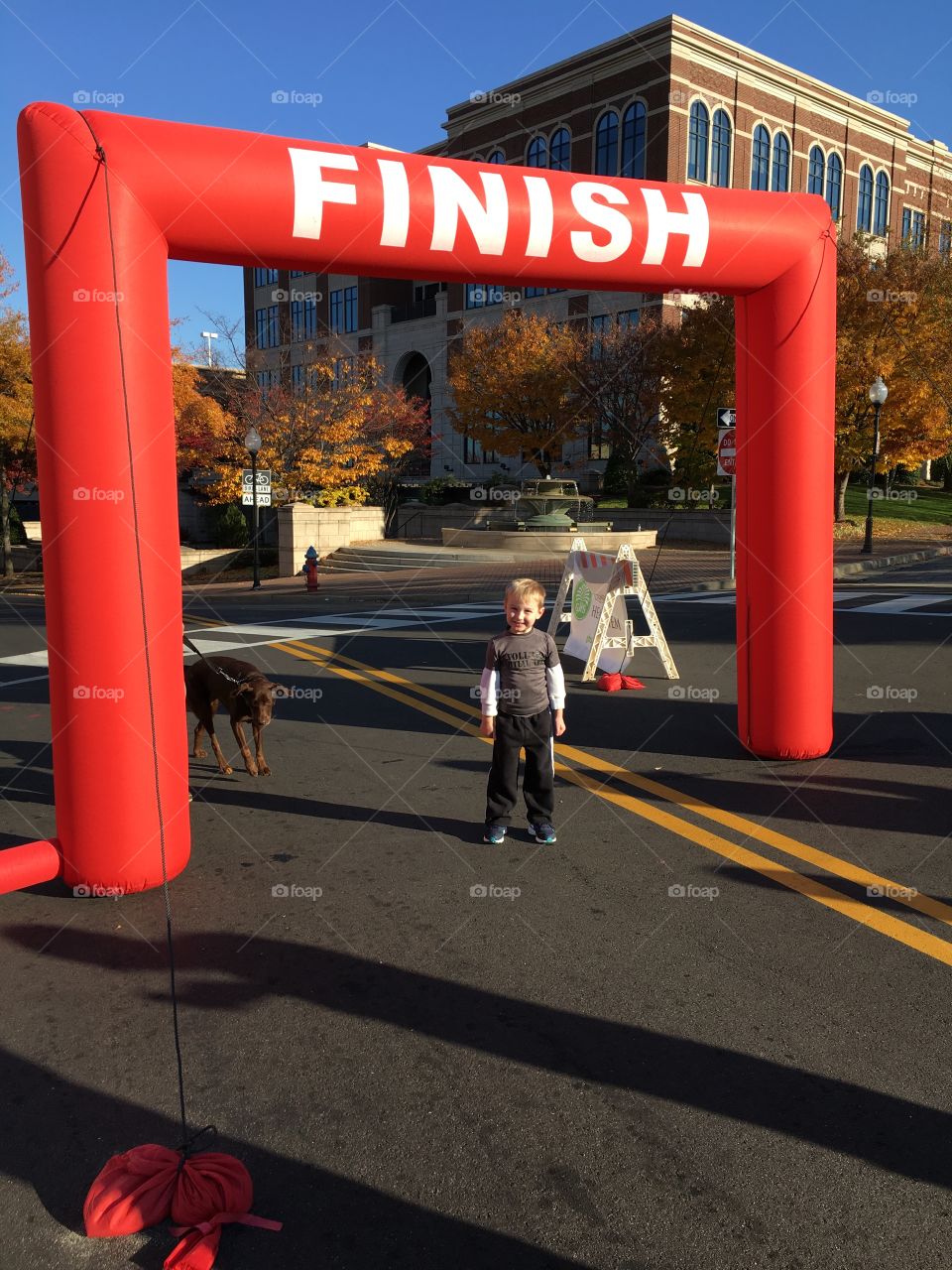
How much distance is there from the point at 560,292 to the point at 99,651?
1800 inches

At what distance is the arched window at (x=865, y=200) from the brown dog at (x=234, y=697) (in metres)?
55.8

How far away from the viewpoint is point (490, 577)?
77.7 feet

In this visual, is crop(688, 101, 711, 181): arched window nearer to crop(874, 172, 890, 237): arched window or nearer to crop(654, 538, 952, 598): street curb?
crop(874, 172, 890, 237): arched window

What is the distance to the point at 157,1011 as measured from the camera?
12.2 feet

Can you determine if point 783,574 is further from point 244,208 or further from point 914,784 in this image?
point 244,208

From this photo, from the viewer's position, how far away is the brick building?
44.5 m

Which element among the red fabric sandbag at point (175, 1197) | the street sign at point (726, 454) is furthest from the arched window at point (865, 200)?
the red fabric sandbag at point (175, 1197)

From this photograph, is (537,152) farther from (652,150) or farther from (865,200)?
(865,200)

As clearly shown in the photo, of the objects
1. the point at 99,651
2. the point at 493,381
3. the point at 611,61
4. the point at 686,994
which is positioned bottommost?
the point at 686,994

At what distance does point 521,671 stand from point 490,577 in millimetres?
18391

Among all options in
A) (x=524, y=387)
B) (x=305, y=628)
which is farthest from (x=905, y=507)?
(x=305, y=628)

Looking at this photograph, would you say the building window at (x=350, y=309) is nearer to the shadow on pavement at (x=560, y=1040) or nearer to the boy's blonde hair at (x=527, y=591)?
the boy's blonde hair at (x=527, y=591)

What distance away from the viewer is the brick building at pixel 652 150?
4453cm

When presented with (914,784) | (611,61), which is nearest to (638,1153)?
(914,784)
